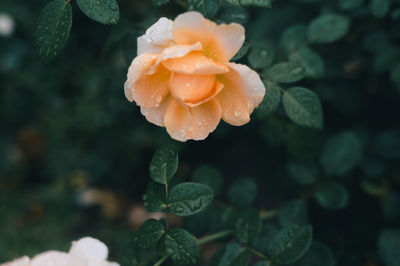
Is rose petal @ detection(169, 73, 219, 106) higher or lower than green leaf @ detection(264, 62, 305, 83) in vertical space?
higher

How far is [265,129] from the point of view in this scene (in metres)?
1.46

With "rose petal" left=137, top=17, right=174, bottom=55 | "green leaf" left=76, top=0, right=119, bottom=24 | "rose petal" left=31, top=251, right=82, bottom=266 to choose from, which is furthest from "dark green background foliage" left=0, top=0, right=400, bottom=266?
"rose petal" left=31, top=251, right=82, bottom=266

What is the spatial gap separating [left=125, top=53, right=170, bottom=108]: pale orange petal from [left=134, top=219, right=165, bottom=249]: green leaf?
30 centimetres

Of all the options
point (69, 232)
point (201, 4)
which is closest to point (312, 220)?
point (201, 4)

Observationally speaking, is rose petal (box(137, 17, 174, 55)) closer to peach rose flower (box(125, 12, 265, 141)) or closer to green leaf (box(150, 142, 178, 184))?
peach rose flower (box(125, 12, 265, 141))

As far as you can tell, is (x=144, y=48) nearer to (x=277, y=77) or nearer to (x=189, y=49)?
(x=189, y=49)

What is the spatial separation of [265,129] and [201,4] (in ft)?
2.24

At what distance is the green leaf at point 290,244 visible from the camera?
3.24 feet

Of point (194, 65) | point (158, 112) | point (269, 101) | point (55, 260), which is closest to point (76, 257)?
point (55, 260)

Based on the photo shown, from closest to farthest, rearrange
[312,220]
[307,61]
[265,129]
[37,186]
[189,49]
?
[189,49] < [307,61] < [265,129] < [312,220] < [37,186]

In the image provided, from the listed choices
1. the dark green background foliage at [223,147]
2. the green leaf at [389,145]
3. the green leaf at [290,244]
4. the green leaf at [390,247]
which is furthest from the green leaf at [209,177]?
the green leaf at [389,145]

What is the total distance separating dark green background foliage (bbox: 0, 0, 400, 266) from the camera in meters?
1.01

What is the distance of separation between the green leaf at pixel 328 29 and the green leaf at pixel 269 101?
38 centimetres

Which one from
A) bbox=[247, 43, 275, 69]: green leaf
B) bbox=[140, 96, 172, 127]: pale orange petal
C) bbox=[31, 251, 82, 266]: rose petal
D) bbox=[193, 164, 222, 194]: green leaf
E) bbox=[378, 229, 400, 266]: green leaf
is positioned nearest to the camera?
bbox=[31, 251, 82, 266]: rose petal
